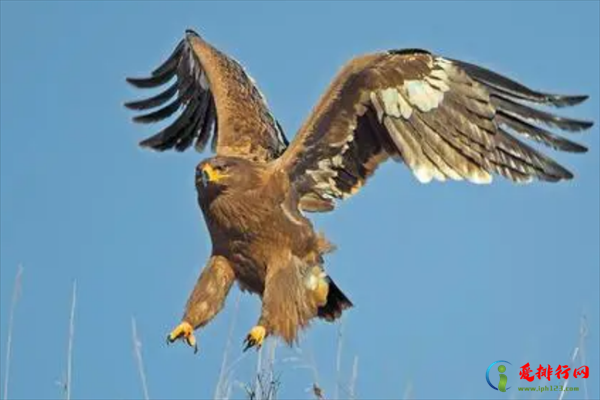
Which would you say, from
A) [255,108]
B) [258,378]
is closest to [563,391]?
[258,378]

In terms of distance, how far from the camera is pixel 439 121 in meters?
7.21

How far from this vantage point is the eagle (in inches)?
269

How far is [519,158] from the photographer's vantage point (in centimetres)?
718

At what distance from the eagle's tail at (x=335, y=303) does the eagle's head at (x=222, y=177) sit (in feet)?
2.55

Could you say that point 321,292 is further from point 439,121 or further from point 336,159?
point 439,121

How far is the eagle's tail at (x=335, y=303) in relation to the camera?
290 inches

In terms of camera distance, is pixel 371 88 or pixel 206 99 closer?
pixel 371 88

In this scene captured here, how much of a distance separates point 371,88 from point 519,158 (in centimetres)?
80

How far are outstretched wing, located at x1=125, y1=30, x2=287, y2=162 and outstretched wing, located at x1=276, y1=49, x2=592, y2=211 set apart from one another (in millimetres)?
385

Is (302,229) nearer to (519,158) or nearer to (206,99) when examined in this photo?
(519,158)

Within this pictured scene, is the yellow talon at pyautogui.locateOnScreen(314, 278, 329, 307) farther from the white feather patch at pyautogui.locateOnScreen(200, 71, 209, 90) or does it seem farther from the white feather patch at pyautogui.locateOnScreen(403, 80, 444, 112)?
the white feather patch at pyautogui.locateOnScreen(200, 71, 209, 90)

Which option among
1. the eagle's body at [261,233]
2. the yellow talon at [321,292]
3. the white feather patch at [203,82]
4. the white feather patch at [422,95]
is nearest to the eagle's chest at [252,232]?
the eagle's body at [261,233]

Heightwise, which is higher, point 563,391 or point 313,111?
point 313,111

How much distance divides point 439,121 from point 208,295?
1.43 metres
